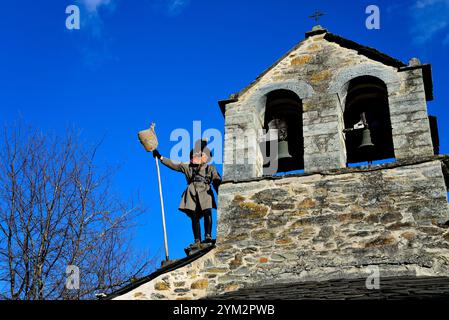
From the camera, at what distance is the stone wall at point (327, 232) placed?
6.81 meters

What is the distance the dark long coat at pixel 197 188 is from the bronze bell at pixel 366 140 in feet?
6.32

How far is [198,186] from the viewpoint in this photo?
321 inches

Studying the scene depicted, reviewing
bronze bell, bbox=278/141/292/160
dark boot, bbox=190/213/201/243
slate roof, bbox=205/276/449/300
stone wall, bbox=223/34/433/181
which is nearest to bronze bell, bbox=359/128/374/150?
stone wall, bbox=223/34/433/181

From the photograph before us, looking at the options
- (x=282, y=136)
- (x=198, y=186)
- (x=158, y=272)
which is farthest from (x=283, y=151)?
(x=158, y=272)

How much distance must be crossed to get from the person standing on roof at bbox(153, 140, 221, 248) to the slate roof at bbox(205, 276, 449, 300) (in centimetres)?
132

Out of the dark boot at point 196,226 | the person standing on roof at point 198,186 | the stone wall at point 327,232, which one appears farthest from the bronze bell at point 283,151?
the dark boot at point 196,226

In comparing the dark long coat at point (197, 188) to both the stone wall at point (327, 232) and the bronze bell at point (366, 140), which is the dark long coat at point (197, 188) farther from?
the bronze bell at point (366, 140)

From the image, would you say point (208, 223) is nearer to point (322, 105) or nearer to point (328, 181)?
point (328, 181)

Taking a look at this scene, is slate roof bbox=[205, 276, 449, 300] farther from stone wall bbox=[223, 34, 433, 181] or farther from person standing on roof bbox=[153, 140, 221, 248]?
stone wall bbox=[223, 34, 433, 181]

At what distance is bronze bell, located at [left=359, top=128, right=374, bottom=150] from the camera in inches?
316

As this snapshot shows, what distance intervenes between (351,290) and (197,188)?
2.88 meters

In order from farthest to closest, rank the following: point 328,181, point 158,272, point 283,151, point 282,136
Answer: point 282,136
point 283,151
point 328,181
point 158,272

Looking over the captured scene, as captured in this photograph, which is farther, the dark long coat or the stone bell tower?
the dark long coat

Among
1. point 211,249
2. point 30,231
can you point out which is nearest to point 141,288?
point 211,249
